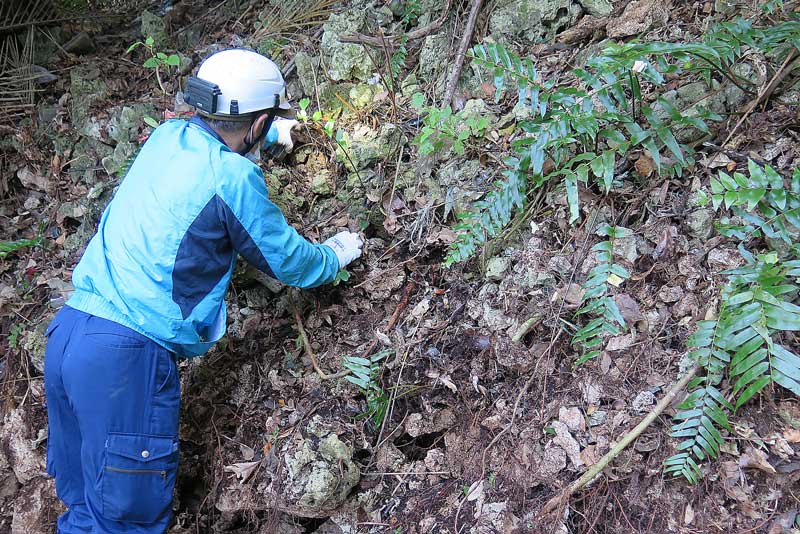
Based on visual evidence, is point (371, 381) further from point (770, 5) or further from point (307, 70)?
point (770, 5)

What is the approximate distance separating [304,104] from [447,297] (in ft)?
4.77

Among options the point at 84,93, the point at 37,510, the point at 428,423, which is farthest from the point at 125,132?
the point at 428,423

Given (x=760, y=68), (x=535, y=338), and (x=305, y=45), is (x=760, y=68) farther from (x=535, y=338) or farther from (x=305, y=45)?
(x=305, y=45)

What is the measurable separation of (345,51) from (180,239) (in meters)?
1.92

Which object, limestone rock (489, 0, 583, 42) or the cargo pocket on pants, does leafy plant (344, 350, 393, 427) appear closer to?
the cargo pocket on pants

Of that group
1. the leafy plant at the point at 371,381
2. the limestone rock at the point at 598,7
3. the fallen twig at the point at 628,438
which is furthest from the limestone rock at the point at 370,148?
the fallen twig at the point at 628,438

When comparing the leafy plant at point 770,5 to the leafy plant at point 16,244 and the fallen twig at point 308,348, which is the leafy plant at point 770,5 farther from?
the leafy plant at point 16,244

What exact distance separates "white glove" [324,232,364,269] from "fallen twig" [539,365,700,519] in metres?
1.66

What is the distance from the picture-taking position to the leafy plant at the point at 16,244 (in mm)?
3965

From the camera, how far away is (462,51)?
3.54 metres

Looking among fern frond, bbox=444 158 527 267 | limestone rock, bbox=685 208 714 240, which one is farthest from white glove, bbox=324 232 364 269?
limestone rock, bbox=685 208 714 240

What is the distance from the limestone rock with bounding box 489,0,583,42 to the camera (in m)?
3.43

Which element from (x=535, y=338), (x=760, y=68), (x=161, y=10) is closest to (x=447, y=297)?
(x=535, y=338)

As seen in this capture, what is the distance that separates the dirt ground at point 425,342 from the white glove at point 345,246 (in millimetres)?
Result: 111
